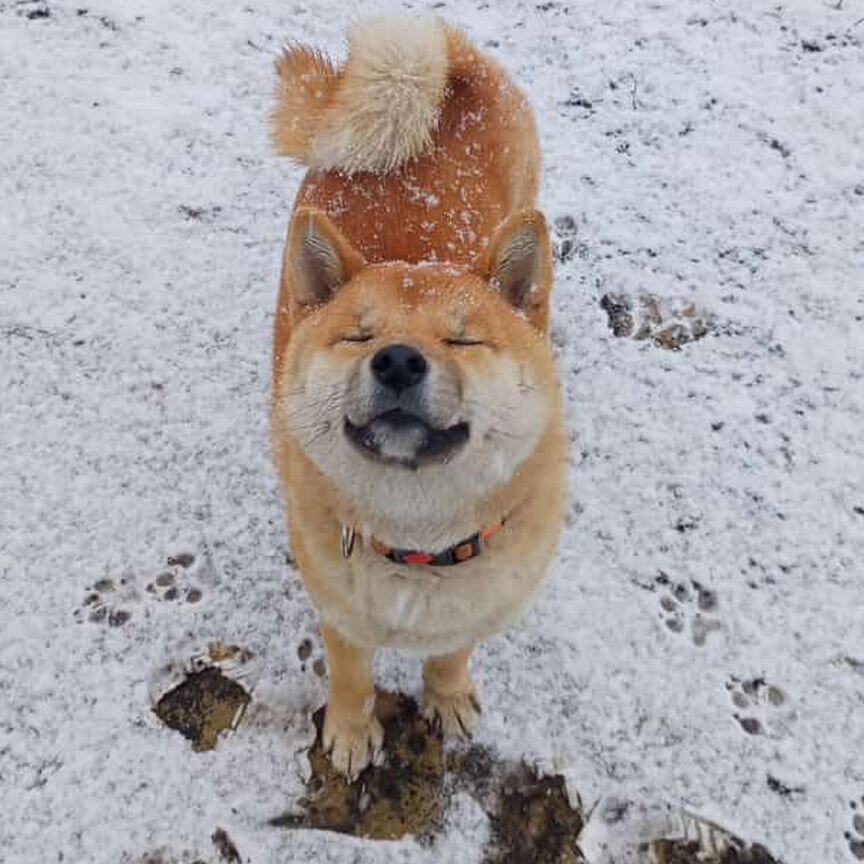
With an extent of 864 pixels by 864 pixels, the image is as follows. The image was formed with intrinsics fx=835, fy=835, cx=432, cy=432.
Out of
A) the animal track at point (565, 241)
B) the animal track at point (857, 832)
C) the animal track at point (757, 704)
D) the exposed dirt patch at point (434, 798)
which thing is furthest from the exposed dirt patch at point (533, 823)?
the animal track at point (565, 241)

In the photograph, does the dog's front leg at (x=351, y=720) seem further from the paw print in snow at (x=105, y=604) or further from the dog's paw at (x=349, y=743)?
the paw print in snow at (x=105, y=604)

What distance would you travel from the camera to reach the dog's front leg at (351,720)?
2203mm

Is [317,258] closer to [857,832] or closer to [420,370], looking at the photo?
[420,370]

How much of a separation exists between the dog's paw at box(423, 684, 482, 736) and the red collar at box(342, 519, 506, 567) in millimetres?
661

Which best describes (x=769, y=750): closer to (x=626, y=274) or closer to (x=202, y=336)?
(x=626, y=274)

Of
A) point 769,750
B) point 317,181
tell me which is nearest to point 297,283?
point 317,181

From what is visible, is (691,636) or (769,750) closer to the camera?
(769,750)

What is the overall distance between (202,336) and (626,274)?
1.69 meters

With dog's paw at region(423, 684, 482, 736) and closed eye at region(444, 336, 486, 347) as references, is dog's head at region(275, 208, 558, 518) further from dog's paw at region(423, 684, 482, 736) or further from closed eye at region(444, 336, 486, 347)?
dog's paw at region(423, 684, 482, 736)

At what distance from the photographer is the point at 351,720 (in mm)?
2283

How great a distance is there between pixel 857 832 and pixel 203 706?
184 centimetres

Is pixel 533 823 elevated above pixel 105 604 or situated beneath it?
elevated above

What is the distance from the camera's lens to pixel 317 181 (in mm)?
2432

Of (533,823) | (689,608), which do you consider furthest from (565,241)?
(533,823)
